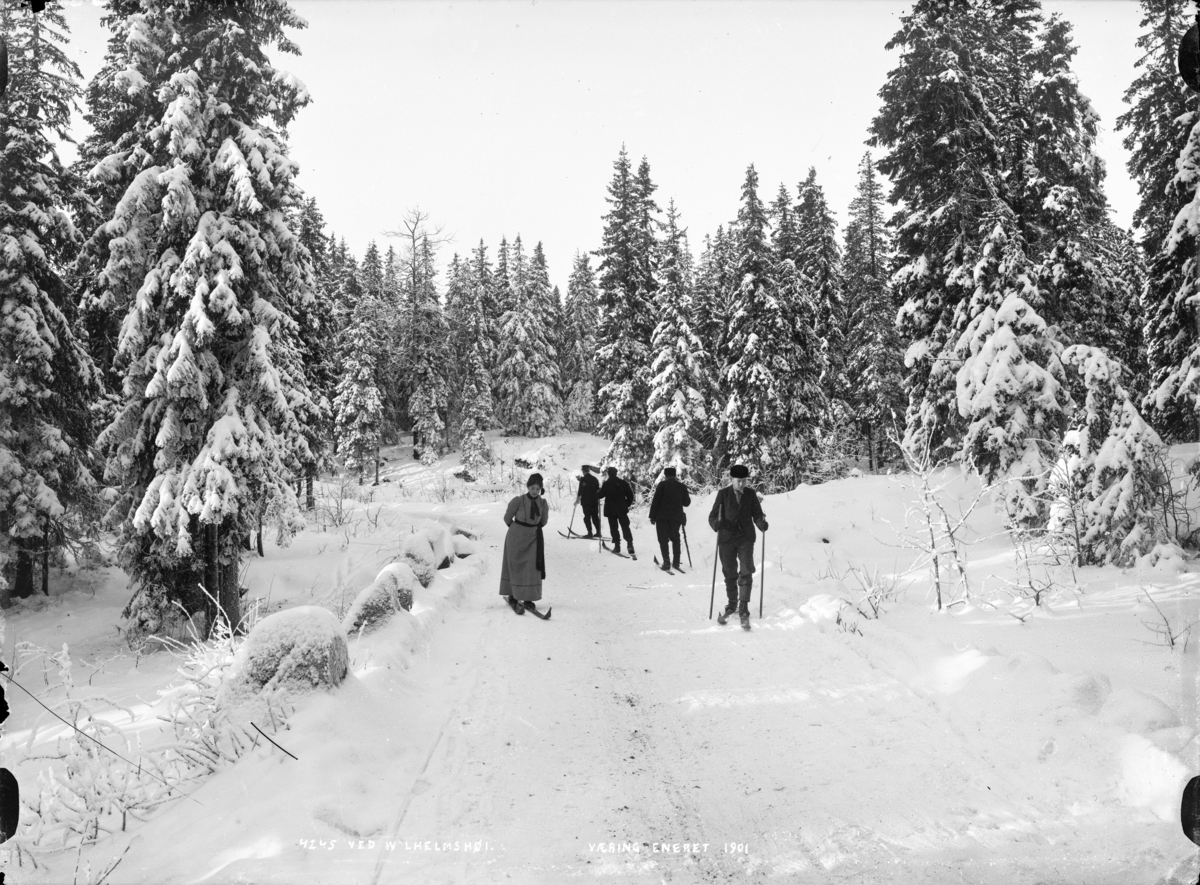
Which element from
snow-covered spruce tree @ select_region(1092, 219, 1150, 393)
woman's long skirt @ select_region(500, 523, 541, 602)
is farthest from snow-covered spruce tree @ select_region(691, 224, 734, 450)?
woman's long skirt @ select_region(500, 523, 541, 602)

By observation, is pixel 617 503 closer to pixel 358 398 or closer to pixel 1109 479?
pixel 1109 479

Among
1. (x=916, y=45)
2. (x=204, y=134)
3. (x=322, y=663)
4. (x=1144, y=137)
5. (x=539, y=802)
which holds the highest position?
(x=916, y=45)

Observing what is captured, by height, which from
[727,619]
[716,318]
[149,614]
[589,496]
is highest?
[716,318]

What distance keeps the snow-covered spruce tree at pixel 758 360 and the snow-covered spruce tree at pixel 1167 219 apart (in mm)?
10501

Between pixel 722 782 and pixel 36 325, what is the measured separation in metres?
15.0

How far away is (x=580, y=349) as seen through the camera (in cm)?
5434

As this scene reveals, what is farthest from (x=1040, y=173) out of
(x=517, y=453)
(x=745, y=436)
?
(x=517, y=453)

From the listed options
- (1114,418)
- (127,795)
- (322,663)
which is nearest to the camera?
(127,795)

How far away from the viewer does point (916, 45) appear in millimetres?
14727

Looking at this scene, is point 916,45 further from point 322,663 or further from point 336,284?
point 336,284

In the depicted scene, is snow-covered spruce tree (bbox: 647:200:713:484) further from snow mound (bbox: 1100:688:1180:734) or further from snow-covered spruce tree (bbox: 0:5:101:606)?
snow mound (bbox: 1100:688:1180:734)

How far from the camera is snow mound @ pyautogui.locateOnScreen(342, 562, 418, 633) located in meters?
7.57

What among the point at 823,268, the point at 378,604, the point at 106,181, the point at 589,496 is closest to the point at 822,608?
the point at 378,604

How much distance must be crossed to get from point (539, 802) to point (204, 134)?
12.0 m
